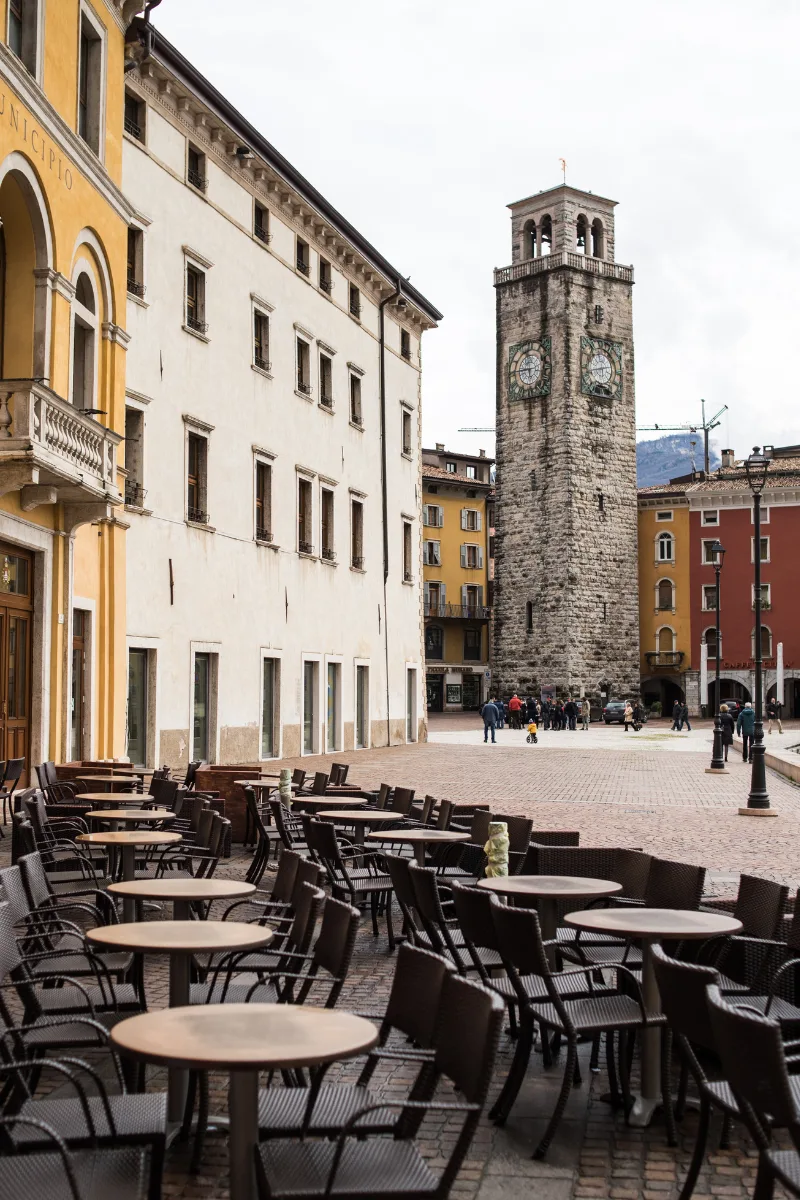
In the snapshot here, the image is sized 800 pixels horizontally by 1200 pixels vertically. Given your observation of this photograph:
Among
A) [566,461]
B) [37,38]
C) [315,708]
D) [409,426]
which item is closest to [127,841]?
[37,38]

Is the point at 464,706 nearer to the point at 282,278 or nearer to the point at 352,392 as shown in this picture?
the point at 352,392

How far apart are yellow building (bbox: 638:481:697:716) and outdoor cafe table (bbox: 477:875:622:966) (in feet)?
191

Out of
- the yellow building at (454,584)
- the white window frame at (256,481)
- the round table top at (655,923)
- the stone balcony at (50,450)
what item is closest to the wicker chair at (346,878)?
the round table top at (655,923)

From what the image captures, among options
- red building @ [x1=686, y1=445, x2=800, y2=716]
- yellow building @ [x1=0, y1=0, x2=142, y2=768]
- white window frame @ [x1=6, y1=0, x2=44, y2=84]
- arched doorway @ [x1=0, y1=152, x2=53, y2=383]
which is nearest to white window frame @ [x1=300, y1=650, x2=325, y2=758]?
yellow building @ [x1=0, y1=0, x2=142, y2=768]

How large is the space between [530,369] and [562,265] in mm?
A: 4727

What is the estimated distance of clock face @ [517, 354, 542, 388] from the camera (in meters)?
59.7

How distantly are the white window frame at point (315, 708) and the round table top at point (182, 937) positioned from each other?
25338mm

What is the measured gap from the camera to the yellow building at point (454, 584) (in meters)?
72.0

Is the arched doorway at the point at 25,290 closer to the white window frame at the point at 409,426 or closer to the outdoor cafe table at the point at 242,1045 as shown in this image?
the outdoor cafe table at the point at 242,1045

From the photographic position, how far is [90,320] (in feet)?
64.3

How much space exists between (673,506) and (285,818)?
5463cm

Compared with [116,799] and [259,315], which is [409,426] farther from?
[116,799]

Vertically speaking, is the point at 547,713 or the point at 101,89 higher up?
the point at 101,89

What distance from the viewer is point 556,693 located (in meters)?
58.0
